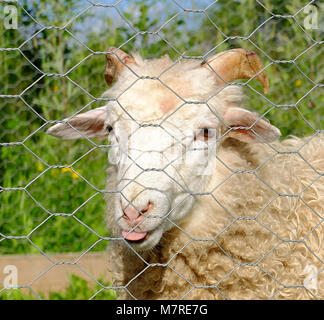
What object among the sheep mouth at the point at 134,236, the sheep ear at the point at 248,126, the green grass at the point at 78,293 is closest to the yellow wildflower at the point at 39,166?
the green grass at the point at 78,293

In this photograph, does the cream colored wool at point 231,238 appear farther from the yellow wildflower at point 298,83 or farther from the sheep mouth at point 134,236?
the yellow wildflower at point 298,83

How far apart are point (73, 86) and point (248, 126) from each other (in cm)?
238

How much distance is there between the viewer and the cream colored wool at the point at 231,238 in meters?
2.15

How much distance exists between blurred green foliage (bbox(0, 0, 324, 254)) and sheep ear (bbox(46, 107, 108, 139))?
4.51 feet

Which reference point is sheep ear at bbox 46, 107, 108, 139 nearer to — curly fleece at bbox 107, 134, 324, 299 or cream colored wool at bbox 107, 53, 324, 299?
cream colored wool at bbox 107, 53, 324, 299

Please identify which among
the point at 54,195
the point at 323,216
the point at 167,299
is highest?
the point at 54,195

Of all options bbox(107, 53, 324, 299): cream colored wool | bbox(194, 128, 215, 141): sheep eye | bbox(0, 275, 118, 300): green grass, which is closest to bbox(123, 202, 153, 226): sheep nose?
bbox(107, 53, 324, 299): cream colored wool

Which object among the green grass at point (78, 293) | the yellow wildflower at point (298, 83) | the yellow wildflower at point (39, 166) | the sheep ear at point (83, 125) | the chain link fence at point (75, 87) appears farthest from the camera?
the yellow wildflower at point (298, 83)

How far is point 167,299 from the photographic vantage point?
2.19 m

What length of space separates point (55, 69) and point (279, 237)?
281cm

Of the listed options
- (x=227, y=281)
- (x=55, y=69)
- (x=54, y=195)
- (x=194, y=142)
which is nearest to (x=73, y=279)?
(x=54, y=195)

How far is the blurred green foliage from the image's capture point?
3.79m

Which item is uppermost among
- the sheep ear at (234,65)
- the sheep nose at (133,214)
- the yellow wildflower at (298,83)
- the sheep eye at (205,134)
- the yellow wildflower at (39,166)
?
the yellow wildflower at (298,83)

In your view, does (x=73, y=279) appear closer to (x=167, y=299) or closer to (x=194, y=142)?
(x=167, y=299)
